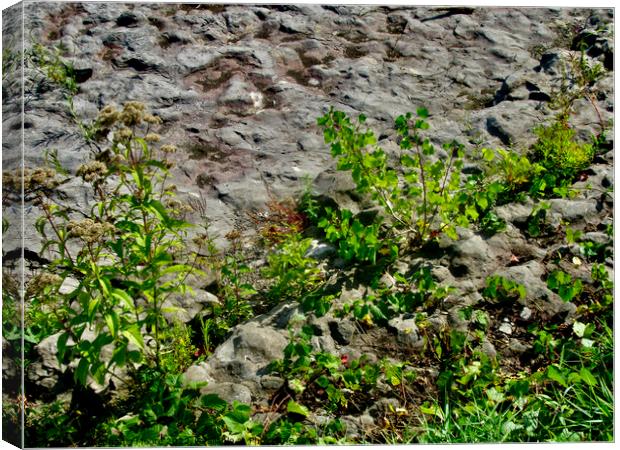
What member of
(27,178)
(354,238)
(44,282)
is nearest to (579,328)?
(354,238)

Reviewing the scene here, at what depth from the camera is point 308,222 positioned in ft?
15.4

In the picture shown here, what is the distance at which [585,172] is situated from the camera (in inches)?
188

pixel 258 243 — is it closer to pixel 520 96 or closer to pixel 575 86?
pixel 520 96

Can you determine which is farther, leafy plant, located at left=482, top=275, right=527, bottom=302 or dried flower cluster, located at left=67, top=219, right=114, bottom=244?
leafy plant, located at left=482, top=275, right=527, bottom=302

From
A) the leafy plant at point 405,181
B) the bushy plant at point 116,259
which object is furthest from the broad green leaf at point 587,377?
the bushy plant at point 116,259

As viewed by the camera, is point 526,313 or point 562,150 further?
point 562,150

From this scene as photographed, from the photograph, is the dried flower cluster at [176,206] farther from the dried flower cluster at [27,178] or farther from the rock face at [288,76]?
the dried flower cluster at [27,178]

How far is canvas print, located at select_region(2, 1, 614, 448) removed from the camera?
3.84 m

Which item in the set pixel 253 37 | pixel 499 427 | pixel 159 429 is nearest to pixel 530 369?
pixel 499 427

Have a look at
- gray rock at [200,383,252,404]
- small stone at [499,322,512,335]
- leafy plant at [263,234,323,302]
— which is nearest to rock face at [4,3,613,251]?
leafy plant at [263,234,323,302]

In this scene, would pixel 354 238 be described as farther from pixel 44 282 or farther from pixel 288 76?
pixel 44 282

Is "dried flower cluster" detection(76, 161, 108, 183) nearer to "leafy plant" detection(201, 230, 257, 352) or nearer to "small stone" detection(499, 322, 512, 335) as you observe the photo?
"leafy plant" detection(201, 230, 257, 352)

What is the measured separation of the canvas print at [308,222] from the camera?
3.84 m

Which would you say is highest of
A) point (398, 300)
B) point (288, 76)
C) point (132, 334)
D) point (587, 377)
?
point (288, 76)
